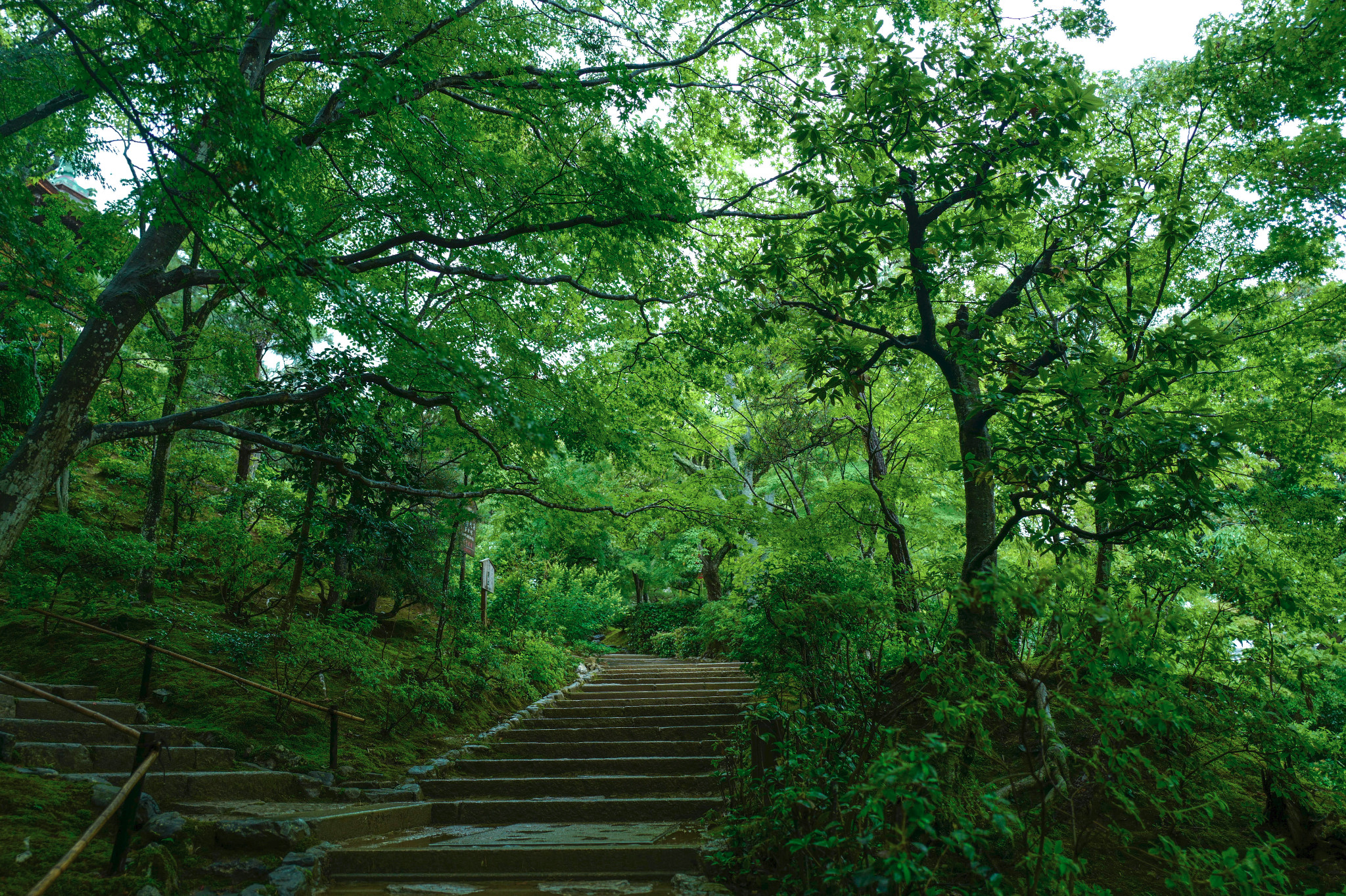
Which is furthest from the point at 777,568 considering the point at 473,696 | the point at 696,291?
the point at 473,696

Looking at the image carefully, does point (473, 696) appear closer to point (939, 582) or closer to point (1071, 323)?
point (939, 582)

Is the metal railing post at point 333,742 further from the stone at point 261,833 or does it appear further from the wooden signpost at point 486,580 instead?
the wooden signpost at point 486,580

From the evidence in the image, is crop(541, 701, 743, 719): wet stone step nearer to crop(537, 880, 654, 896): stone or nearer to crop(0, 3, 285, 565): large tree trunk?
crop(537, 880, 654, 896): stone

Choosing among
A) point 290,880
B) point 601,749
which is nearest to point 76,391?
point 290,880

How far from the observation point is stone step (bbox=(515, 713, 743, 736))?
957 centimetres

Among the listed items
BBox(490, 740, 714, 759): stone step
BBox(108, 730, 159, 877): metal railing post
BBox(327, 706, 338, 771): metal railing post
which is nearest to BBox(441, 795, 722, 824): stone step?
BBox(327, 706, 338, 771): metal railing post

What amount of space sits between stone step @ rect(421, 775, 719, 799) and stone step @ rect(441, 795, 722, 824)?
542 mm

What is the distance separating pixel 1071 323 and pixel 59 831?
Answer: 26.5 ft

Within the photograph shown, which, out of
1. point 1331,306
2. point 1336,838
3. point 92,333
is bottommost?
point 1336,838

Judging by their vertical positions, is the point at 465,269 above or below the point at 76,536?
above

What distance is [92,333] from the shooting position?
230 inches

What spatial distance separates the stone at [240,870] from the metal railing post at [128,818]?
0.55 meters

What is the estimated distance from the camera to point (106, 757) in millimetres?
5520

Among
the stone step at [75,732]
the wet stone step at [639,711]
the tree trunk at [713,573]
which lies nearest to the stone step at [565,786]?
the stone step at [75,732]
